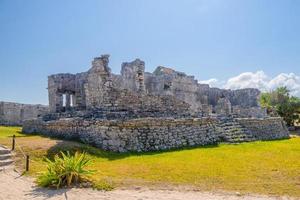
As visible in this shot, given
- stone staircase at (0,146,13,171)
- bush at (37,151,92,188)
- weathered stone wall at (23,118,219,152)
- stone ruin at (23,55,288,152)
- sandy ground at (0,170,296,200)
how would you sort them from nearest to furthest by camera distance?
sandy ground at (0,170,296,200)
bush at (37,151,92,188)
stone staircase at (0,146,13,171)
weathered stone wall at (23,118,219,152)
stone ruin at (23,55,288,152)

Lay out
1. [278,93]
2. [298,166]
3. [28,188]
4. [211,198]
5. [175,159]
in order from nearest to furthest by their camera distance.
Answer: [211,198], [28,188], [298,166], [175,159], [278,93]

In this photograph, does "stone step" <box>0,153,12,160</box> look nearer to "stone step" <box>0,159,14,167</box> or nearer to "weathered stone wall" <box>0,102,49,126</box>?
"stone step" <box>0,159,14,167</box>

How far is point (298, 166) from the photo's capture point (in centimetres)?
1167

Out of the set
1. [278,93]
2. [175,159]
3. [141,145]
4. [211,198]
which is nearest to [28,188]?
[211,198]

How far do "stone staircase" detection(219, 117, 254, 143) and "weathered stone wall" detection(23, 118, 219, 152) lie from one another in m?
0.76

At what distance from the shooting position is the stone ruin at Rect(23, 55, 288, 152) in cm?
1538

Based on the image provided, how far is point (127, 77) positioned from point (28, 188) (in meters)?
18.4

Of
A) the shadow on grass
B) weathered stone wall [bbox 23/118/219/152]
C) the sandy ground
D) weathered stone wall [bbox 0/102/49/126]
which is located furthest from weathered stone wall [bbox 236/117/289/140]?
weathered stone wall [bbox 0/102/49/126]

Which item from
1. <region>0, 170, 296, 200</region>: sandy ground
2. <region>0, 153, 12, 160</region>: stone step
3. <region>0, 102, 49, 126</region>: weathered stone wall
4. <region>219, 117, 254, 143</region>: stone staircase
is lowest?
<region>0, 170, 296, 200</region>: sandy ground

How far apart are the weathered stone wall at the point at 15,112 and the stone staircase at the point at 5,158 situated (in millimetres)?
15841

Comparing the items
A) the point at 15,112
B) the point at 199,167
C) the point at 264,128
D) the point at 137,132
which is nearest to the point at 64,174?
the point at 199,167

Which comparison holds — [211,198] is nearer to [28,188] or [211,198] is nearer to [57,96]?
[28,188]

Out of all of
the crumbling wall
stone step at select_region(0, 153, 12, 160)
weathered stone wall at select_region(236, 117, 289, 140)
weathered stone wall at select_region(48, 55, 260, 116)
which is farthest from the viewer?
the crumbling wall

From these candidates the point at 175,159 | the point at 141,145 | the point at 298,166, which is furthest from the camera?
the point at 141,145
